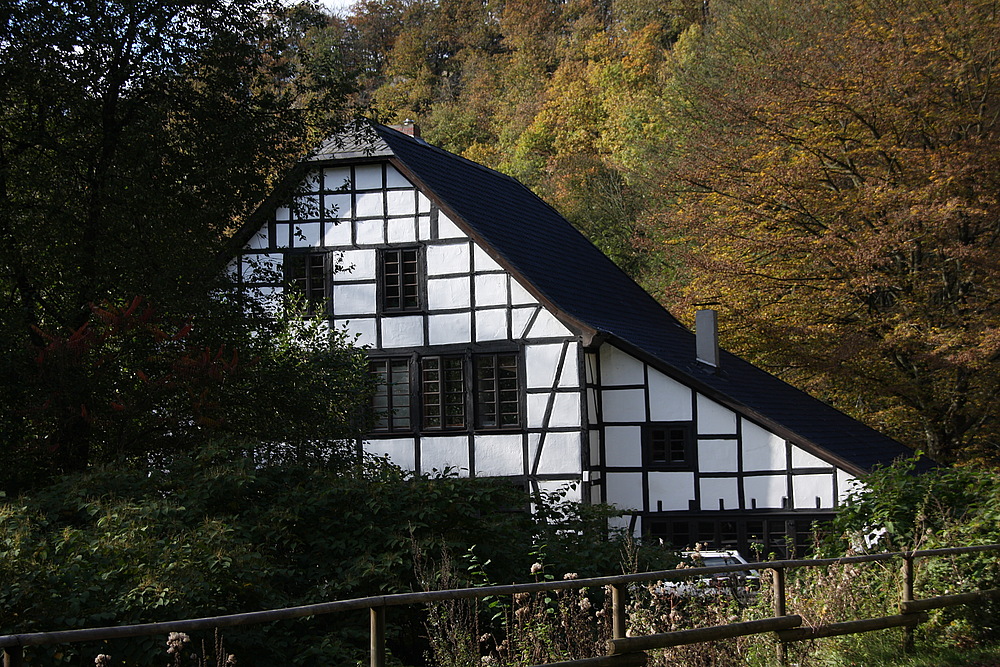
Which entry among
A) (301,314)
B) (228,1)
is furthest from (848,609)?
→ (301,314)

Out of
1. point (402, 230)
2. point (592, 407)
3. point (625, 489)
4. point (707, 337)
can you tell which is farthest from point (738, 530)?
point (402, 230)

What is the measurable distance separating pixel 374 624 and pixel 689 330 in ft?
72.3

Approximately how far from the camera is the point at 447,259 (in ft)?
69.1

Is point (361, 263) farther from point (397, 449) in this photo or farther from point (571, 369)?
point (571, 369)

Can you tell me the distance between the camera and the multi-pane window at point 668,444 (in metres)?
20.4

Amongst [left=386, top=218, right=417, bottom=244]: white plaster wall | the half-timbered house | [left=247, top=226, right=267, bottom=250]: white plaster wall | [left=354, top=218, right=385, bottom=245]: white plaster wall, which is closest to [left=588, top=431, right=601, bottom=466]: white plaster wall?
the half-timbered house

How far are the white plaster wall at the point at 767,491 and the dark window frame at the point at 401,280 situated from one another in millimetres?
6757

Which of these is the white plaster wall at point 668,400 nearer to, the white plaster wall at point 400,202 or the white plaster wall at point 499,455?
the white plaster wall at point 499,455

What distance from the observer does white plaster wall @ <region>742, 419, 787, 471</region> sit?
19.9 meters

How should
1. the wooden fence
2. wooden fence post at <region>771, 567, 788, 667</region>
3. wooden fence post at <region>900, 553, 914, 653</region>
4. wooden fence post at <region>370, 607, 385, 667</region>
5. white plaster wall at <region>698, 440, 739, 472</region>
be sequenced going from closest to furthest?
the wooden fence, wooden fence post at <region>370, 607, 385, 667</region>, wooden fence post at <region>771, 567, 788, 667</region>, wooden fence post at <region>900, 553, 914, 653</region>, white plaster wall at <region>698, 440, 739, 472</region>

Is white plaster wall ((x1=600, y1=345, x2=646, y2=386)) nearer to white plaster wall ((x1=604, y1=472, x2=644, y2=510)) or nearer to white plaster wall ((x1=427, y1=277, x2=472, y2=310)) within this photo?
white plaster wall ((x1=604, y1=472, x2=644, y2=510))

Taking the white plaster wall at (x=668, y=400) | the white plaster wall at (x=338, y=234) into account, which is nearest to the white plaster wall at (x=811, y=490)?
the white plaster wall at (x=668, y=400)

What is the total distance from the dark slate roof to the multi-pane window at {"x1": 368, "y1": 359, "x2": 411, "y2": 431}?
9.37 feet

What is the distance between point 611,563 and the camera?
10.2 metres
